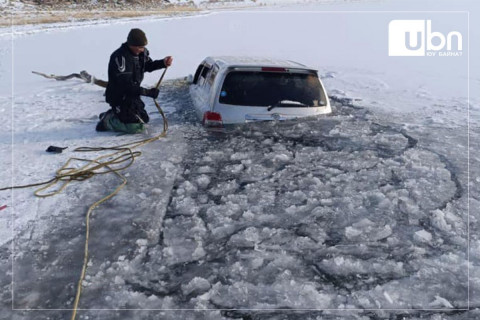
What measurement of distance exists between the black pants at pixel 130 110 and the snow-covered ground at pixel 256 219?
33 cm

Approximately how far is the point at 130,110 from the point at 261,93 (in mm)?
2297

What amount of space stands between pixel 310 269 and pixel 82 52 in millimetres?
17155

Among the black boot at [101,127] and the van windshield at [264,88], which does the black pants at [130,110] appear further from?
the van windshield at [264,88]

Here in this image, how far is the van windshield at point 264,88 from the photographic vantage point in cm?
614

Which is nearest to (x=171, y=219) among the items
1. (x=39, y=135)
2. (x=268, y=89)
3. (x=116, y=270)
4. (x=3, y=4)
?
(x=116, y=270)

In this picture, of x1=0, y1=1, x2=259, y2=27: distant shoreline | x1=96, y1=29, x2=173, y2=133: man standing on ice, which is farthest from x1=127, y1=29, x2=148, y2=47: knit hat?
x1=0, y1=1, x2=259, y2=27: distant shoreline

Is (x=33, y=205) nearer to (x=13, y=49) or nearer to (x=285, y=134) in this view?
(x=285, y=134)

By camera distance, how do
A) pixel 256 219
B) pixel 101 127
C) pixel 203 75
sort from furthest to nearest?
pixel 203 75, pixel 101 127, pixel 256 219

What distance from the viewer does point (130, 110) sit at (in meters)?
7.09

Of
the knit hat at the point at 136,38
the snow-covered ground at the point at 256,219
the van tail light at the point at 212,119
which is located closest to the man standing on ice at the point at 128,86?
the knit hat at the point at 136,38

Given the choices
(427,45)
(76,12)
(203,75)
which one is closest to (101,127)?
(203,75)

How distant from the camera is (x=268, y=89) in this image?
6.17 meters

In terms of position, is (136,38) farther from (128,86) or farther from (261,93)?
(261,93)

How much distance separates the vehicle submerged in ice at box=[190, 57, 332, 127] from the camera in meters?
6.12
